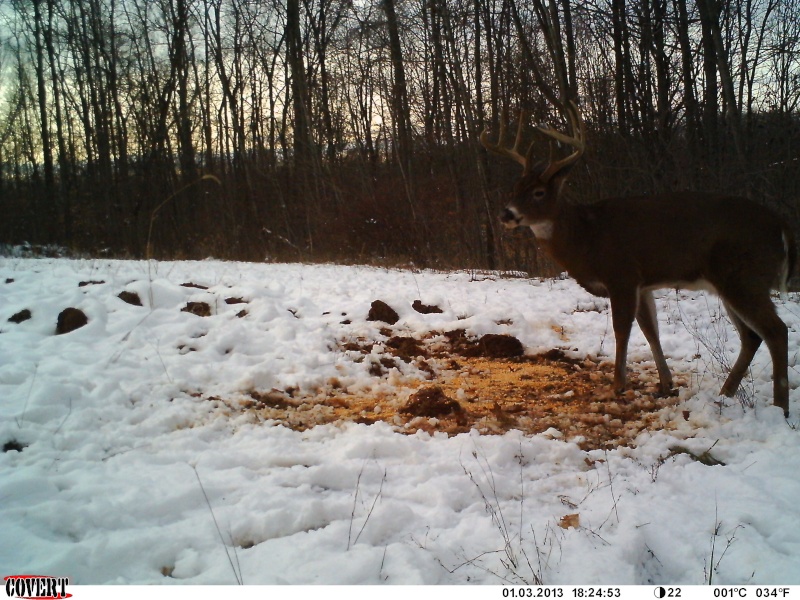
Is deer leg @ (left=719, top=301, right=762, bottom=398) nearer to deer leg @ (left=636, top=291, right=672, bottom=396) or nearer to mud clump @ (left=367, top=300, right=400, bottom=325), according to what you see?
deer leg @ (left=636, top=291, right=672, bottom=396)

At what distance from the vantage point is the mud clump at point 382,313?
6.05 m

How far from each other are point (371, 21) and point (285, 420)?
1792cm

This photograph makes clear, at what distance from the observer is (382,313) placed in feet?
20.1

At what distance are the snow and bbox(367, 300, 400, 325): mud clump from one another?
0.96m

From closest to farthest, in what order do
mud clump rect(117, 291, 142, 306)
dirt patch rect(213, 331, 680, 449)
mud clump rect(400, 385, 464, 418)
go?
dirt patch rect(213, 331, 680, 449)
mud clump rect(400, 385, 464, 418)
mud clump rect(117, 291, 142, 306)

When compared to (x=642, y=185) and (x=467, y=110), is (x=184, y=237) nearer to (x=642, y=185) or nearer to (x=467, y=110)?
(x=467, y=110)

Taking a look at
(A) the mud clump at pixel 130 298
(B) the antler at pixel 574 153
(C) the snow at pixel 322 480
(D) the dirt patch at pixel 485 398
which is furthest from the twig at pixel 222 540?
(B) the antler at pixel 574 153

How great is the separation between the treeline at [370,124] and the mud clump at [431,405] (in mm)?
A: 2071

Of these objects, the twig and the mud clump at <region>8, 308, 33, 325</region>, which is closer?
the twig

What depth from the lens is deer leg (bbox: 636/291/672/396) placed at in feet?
13.8

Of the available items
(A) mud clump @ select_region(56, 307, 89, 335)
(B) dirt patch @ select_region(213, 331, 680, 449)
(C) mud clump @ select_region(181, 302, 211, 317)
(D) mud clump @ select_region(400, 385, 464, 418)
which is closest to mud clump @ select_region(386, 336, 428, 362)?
(B) dirt patch @ select_region(213, 331, 680, 449)

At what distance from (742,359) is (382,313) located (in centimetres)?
342

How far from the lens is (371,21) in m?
18.5

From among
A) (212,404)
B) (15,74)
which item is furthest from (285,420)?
(15,74)
